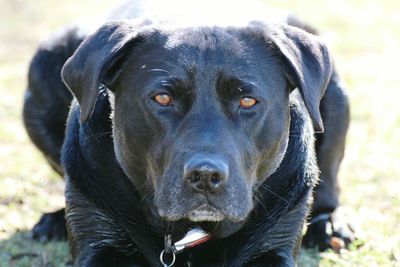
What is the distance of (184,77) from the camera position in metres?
3.88

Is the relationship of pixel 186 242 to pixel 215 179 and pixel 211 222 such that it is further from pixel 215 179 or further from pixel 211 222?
pixel 215 179

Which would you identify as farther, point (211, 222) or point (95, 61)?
point (211, 222)

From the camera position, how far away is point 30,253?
16.2 ft

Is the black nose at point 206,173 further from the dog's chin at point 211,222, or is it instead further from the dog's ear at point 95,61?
the dog's ear at point 95,61

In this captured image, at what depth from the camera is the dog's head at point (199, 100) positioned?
12.2 feet

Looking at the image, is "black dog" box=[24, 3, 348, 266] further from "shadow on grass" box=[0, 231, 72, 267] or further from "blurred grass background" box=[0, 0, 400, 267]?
"blurred grass background" box=[0, 0, 400, 267]

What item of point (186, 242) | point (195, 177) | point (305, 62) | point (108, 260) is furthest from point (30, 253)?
point (305, 62)

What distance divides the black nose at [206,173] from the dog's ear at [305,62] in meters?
0.62

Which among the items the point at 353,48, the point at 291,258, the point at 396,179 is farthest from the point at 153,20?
the point at 353,48

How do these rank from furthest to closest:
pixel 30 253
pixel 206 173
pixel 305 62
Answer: pixel 30 253, pixel 305 62, pixel 206 173

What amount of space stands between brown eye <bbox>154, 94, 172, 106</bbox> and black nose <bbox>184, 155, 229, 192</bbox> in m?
0.39

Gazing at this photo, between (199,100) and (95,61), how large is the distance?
0.51 m

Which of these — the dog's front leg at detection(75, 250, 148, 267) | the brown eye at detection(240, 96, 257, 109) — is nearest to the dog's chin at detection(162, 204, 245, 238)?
the dog's front leg at detection(75, 250, 148, 267)

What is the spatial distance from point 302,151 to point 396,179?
7.82 feet
